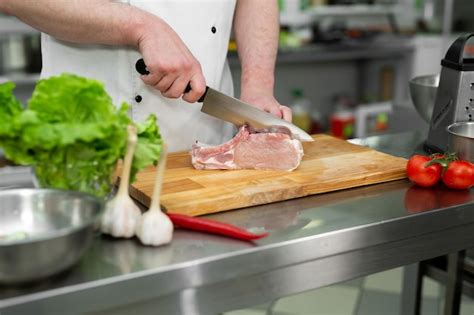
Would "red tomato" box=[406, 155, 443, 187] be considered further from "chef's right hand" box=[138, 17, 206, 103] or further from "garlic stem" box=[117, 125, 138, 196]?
"garlic stem" box=[117, 125, 138, 196]

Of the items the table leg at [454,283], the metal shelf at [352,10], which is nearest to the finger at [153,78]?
the table leg at [454,283]

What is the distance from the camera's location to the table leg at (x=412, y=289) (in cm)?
183

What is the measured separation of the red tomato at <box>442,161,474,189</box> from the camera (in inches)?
50.9

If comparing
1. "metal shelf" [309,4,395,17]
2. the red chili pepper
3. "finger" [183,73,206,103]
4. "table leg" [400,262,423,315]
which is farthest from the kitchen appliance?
"metal shelf" [309,4,395,17]

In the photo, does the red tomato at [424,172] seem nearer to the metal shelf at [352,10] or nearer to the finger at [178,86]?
the finger at [178,86]

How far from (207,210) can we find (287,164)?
0.28 metres

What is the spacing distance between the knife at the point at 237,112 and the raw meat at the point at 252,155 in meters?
0.10

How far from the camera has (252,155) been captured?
1394 millimetres

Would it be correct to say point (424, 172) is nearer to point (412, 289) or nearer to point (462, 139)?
point (462, 139)

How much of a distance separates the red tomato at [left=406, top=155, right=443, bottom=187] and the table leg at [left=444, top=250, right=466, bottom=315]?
1.20 ft

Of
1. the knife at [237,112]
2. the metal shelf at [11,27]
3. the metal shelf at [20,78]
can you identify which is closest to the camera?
the knife at [237,112]

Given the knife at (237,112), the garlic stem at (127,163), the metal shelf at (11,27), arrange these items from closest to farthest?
the garlic stem at (127,163), the knife at (237,112), the metal shelf at (11,27)

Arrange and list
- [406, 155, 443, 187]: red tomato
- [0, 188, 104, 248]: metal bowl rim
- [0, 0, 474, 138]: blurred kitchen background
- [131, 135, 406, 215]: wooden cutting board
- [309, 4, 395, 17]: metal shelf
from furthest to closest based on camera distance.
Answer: [309, 4, 395, 17]: metal shelf → [0, 0, 474, 138]: blurred kitchen background → [406, 155, 443, 187]: red tomato → [131, 135, 406, 215]: wooden cutting board → [0, 188, 104, 248]: metal bowl rim

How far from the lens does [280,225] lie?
113cm
